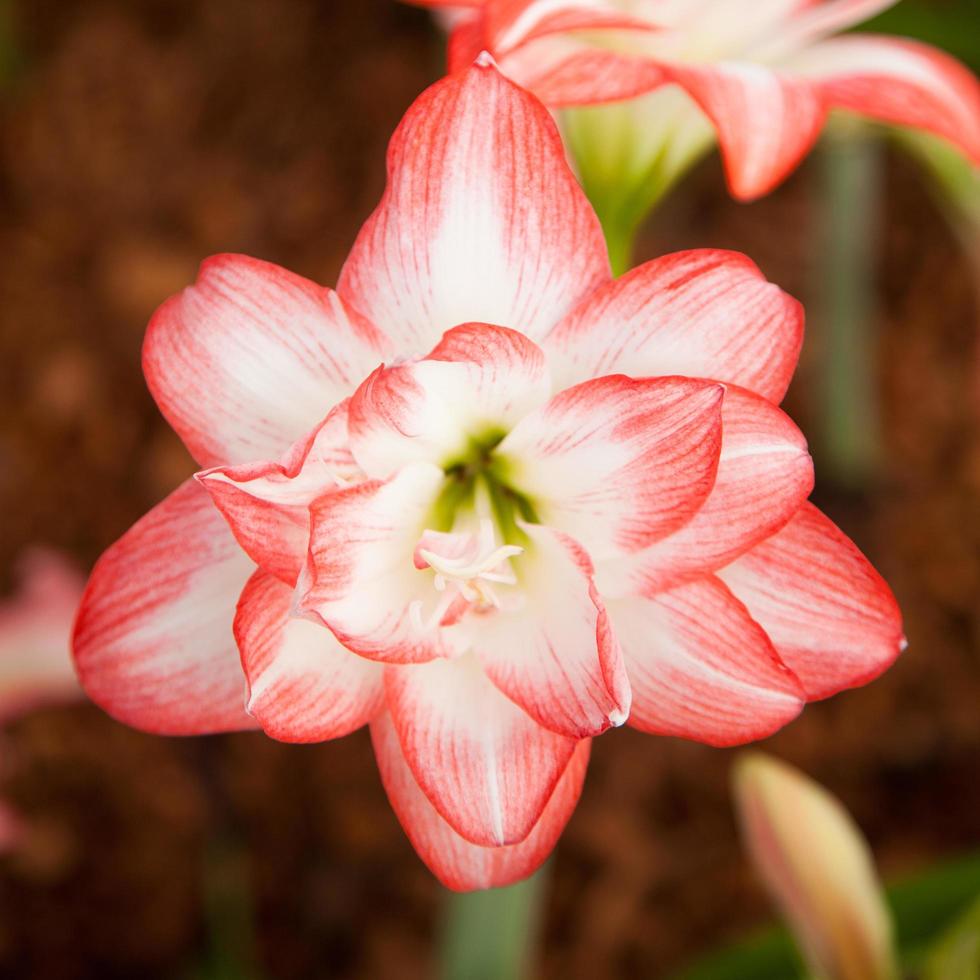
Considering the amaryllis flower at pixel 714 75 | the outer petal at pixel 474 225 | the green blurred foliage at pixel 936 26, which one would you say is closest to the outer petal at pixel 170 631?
the outer petal at pixel 474 225

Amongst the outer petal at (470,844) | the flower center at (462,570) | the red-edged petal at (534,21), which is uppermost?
the red-edged petal at (534,21)

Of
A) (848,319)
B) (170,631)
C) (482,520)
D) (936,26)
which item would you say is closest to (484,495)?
(482,520)

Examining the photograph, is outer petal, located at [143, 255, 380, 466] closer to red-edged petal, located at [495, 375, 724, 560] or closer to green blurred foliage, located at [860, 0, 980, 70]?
red-edged petal, located at [495, 375, 724, 560]

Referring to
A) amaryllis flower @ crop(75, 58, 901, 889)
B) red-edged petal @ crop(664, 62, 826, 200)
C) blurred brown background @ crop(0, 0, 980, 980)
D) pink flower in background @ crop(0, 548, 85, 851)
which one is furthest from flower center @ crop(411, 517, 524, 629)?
blurred brown background @ crop(0, 0, 980, 980)

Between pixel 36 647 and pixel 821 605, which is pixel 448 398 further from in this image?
pixel 36 647

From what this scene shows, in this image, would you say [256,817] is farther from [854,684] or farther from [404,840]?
[854,684]

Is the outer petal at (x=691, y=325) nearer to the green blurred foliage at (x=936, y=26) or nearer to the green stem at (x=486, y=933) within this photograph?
the green stem at (x=486, y=933)

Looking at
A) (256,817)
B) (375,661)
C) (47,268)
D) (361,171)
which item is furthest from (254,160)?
(375,661)
